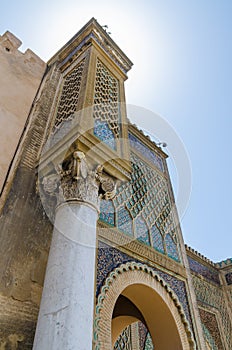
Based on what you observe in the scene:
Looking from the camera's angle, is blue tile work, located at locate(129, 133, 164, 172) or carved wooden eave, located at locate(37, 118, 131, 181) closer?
carved wooden eave, located at locate(37, 118, 131, 181)

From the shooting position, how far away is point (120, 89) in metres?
4.24

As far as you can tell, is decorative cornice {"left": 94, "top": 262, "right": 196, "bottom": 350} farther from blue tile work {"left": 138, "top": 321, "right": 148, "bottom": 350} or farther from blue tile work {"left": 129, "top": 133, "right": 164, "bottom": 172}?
blue tile work {"left": 129, "top": 133, "right": 164, "bottom": 172}

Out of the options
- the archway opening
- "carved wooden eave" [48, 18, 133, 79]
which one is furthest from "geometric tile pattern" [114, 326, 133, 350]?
"carved wooden eave" [48, 18, 133, 79]

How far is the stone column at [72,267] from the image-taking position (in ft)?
5.57

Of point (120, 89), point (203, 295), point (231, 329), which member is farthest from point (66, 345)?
point (231, 329)

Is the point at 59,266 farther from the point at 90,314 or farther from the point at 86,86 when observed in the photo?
the point at 86,86

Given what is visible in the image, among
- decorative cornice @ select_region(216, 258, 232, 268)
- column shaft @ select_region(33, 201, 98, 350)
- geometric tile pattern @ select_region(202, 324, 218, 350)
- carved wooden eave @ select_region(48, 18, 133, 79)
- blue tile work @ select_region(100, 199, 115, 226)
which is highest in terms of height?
carved wooden eave @ select_region(48, 18, 133, 79)

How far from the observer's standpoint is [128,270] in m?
3.53

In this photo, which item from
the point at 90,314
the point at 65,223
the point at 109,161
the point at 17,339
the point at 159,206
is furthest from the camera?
the point at 159,206

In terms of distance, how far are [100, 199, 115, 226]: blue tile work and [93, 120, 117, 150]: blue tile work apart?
99 cm

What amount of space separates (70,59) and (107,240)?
2820mm

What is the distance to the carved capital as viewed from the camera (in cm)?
244

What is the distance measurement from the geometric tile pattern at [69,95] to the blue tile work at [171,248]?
2796 mm

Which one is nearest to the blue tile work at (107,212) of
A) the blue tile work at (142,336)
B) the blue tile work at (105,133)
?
the blue tile work at (105,133)
